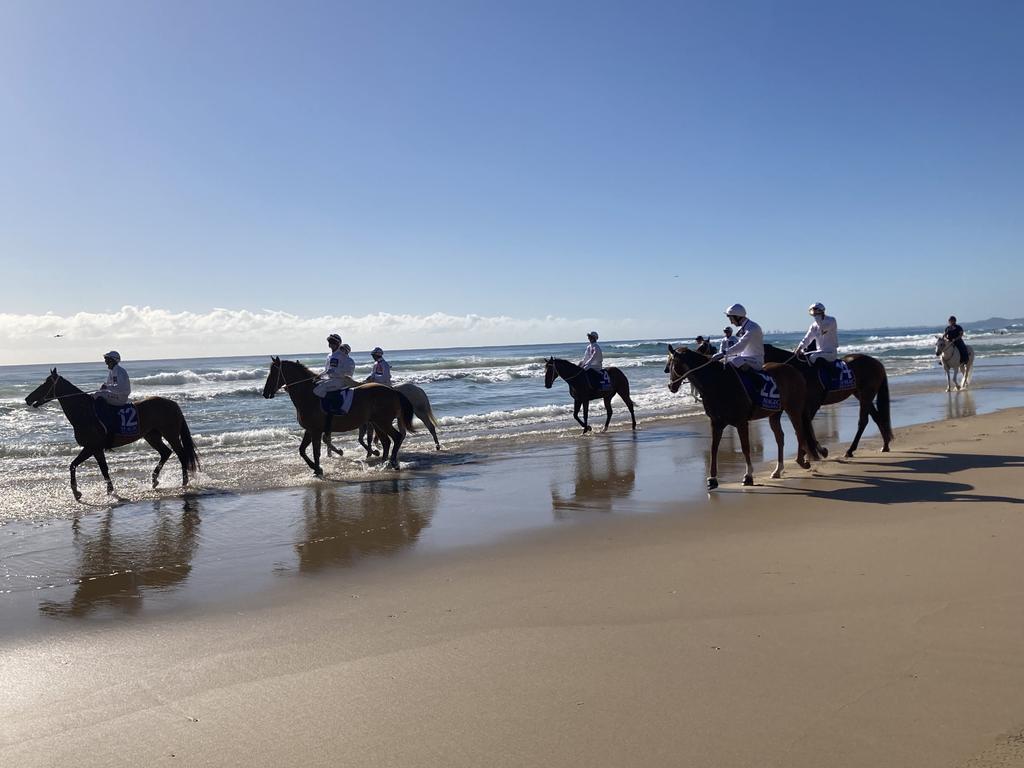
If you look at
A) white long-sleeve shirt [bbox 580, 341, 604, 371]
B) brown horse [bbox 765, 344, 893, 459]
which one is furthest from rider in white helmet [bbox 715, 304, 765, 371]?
white long-sleeve shirt [bbox 580, 341, 604, 371]

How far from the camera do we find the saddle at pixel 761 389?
364 inches

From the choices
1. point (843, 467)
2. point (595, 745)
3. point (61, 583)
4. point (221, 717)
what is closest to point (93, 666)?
point (221, 717)

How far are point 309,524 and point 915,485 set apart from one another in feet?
22.0

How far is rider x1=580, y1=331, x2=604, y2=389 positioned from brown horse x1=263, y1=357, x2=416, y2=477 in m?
5.33

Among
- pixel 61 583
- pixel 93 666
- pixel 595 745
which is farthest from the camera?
pixel 61 583

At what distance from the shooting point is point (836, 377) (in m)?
10.6

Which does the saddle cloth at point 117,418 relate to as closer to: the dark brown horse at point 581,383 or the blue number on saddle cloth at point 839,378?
the dark brown horse at point 581,383

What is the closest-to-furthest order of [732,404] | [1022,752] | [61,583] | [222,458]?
[1022,752]
[61,583]
[732,404]
[222,458]

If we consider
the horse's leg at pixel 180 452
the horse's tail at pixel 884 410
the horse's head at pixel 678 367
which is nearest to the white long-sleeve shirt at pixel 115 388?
the horse's leg at pixel 180 452

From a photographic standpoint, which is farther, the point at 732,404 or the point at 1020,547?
the point at 732,404

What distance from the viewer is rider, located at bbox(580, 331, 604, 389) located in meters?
16.5

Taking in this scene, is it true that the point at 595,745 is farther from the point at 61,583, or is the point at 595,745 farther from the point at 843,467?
the point at 843,467

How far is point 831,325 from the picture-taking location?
1055 cm

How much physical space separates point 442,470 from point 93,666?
7.54 meters
